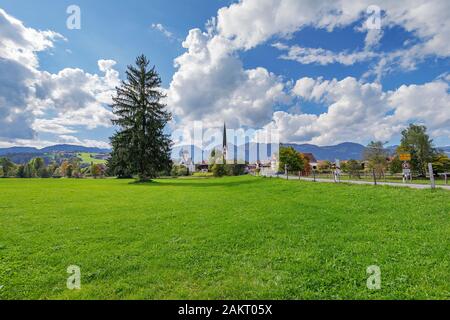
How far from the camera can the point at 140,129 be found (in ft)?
141

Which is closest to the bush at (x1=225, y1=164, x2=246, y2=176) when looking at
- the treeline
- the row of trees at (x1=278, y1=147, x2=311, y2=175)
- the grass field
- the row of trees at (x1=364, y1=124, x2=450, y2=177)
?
the row of trees at (x1=278, y1=147, x2=311, y2=175)

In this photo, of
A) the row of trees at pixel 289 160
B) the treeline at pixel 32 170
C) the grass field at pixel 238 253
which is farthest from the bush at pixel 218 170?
the grass field at pixel 238 253

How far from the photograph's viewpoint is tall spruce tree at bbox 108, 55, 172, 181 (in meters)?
41.8

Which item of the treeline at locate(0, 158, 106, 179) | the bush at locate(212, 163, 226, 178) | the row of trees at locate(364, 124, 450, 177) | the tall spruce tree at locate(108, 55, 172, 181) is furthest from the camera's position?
the treeline at locate(0, 158, 106, 179)

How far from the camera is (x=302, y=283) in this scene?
484 centimetres

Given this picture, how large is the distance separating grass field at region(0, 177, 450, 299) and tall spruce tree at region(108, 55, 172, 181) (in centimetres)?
3113

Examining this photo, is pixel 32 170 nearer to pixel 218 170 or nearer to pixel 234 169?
pixel 218 170

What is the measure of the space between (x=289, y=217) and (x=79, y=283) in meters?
7.68

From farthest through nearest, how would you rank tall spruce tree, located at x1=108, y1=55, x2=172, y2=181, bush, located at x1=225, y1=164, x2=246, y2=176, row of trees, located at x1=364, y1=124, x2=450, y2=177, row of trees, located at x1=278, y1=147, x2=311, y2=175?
bush, located at x1=225, y1=164, x2=246, y2=176 → row of trees, located at x1=278, y1=147, x2=311, y2=175 → row of trees, located at x1=364, y1=124, x2=450, y2=177 → tall spruce tree, located at x1=108, y1=55, x2=172, y2=181

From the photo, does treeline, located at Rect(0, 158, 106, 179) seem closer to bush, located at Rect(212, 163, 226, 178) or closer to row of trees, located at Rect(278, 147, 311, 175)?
bush, located at Rect(212, 163, 226, 178)

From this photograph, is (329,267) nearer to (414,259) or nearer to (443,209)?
(414,259)

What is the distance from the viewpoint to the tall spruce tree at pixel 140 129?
4184 centimetres

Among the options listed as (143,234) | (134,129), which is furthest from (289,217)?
(134,129)
